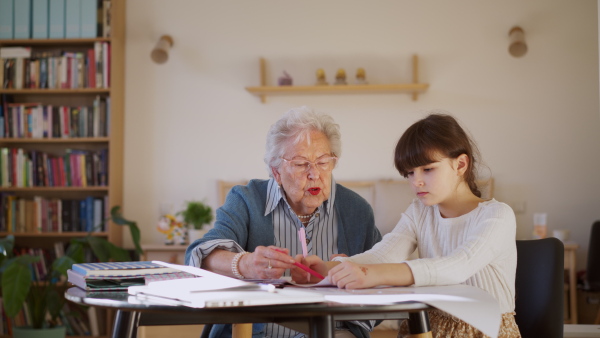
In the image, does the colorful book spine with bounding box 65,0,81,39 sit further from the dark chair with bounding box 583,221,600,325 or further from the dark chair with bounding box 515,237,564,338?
the dark chair with bounding box 515,237,564,338

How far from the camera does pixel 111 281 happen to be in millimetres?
1375

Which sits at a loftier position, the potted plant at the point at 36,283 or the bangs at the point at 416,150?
the bangs at the point at 416,150

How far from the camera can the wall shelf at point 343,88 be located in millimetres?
4719

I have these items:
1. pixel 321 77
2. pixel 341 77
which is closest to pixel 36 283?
pixel 321 77

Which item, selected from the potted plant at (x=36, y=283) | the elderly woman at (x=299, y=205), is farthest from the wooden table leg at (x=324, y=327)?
the potted plant at (x=36, y=283)

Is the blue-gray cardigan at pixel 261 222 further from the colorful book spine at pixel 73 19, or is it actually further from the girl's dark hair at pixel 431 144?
the colorful book spine at pixel 73 19

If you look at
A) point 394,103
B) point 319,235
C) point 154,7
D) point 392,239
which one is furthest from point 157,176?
point 392,239

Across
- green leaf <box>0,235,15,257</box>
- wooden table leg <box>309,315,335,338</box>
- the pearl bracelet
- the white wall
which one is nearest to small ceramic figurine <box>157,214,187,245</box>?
the white wall

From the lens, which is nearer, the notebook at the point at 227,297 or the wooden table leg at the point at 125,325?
the notebook at the point at 227,297

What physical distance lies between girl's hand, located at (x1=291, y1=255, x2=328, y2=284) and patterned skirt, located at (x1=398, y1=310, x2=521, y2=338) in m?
0.23

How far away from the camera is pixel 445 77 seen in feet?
16.0

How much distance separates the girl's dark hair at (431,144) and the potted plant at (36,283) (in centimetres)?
278

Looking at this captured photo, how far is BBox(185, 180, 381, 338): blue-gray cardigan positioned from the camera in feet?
6.69

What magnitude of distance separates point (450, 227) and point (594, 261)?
3171 mm
